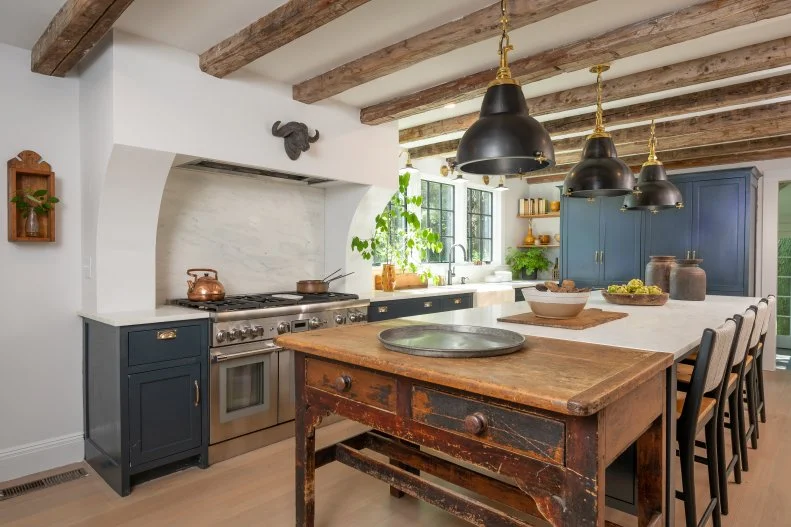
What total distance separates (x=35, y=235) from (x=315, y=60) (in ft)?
6.61

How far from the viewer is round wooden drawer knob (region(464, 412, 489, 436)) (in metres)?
1.37

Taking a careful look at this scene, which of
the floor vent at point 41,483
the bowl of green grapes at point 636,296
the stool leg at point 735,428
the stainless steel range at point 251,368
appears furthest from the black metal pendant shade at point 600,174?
the floor vent at point 41,483

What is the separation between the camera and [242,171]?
3676mm

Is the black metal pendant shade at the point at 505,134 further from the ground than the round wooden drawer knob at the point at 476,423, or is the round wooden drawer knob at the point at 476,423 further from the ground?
the black metal pendant shade at the point at 505,134

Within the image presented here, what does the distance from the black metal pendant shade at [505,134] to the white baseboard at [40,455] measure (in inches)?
117

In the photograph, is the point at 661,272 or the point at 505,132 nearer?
the point at 505,132

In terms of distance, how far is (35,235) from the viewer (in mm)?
2902

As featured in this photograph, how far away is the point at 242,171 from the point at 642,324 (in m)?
2.86

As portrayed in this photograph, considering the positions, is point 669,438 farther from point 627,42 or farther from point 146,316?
point 146,316

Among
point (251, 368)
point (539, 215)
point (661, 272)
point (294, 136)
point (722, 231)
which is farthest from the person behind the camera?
point (539, 215)

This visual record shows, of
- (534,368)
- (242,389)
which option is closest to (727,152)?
(534,368)

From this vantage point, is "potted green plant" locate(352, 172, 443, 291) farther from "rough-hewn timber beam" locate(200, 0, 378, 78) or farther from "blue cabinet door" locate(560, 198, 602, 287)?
"rough-hewn timber beam" locate(200, 0, 378, 78)

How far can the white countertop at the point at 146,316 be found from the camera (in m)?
2.68

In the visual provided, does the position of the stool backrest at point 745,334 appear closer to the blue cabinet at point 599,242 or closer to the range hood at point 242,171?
the range hood at point 242,171
